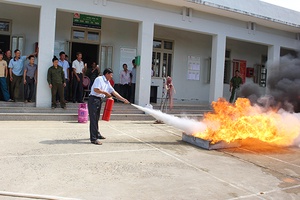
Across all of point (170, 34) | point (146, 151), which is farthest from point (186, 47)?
point (146, 151)

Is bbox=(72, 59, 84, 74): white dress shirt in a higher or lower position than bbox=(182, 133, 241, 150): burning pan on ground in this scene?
higher

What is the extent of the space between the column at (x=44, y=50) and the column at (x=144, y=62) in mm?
3122

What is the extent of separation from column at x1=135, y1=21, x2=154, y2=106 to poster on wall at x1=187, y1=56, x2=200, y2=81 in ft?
12.3

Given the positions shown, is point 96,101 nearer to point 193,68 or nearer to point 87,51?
point 87,51

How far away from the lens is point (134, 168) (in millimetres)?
4902

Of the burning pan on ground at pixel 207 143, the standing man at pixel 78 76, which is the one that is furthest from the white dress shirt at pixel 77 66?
the burning pan on ground at pixel 207 143

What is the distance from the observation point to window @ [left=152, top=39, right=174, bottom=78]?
13.3 m

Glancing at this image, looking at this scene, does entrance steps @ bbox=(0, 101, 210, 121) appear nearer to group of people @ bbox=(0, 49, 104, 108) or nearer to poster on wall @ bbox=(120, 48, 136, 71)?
group of people @ bbox=(0, 49, 104, 108)

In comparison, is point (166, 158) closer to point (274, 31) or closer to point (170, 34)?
point (170, 34)

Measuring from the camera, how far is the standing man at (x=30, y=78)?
9320mm

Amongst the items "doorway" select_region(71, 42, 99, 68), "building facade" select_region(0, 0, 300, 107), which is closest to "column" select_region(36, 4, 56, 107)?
"building facade" select_region(0, 0, 300, 107)

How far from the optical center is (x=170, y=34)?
13508 millimetres

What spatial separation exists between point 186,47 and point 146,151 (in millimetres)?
8888

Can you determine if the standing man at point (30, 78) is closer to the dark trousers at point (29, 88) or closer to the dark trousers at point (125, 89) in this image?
the dark trousers at point (29, 88)
